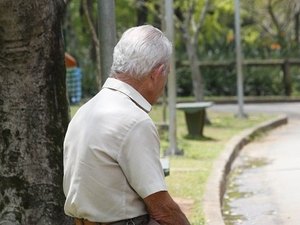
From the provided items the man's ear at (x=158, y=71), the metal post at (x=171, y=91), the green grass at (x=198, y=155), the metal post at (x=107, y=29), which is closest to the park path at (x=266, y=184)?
the green grass at (x=198, y=155)

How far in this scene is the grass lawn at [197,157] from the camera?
23.2 ft

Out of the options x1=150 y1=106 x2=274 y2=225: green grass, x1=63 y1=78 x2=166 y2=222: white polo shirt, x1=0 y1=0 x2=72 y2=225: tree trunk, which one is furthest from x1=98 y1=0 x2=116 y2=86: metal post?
x1=63 y1=78 x2=166 y2=222: white polo shirt

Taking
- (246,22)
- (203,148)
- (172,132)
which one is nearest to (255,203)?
(172,132)

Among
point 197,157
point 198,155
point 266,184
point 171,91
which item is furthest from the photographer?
point 198,155

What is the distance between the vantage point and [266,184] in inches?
332

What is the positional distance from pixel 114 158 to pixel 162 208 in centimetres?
26

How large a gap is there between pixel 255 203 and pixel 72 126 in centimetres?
466

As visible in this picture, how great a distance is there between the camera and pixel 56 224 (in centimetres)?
455

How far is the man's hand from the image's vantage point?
110 inches

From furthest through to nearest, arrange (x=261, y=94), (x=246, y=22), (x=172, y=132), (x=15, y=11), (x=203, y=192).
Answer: (x=246, y=22)
(x=261, y=94)
(x=172, y=132)
(x=203, y=192)
(x=15, y=11)

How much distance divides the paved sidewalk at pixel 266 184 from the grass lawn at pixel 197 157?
34 centimetres

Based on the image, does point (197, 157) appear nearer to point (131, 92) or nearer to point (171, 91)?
point (171, 91)

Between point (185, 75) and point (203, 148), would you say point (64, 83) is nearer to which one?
point (203, 148)

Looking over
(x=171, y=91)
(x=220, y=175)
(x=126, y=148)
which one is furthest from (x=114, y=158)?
(x=171, y=91)
